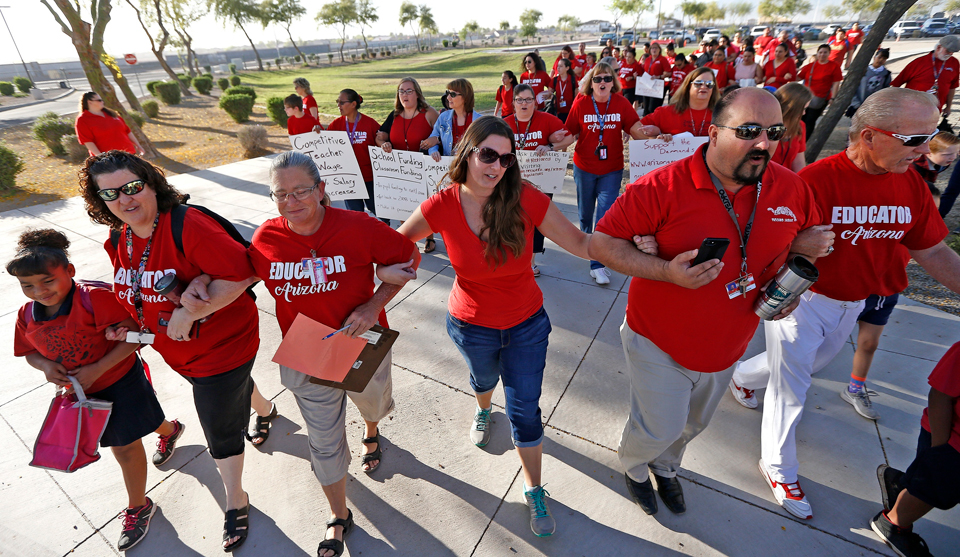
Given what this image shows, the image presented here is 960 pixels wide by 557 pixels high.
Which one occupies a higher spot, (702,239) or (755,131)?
(755,131)

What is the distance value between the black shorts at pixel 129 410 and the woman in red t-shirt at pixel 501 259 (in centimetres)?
172

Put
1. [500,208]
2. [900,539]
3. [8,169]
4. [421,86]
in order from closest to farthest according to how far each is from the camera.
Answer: [500,208]
[900,539]
[8,169]
[421,86]

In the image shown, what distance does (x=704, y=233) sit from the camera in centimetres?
193

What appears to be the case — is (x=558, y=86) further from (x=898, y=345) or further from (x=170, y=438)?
(x=170, y=438)

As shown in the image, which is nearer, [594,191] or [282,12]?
[594,191]

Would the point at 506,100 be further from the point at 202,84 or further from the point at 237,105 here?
the point at 202,84

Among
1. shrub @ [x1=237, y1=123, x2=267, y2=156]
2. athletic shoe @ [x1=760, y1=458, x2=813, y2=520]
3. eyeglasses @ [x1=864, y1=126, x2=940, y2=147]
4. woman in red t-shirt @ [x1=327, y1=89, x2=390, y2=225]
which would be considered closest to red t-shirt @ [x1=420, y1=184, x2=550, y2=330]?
eyeglasses @ [x1=864, y1=126, x2=940, y2=147]

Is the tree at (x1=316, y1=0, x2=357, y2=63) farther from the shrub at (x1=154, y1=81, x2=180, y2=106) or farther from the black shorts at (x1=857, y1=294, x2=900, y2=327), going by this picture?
the black shorts at (x1=857, y1=294, x2=900, y2=327)

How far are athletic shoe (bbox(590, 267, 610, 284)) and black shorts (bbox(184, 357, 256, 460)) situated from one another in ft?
11.9

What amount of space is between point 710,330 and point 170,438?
3426 mm

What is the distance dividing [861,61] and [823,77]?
3.77m

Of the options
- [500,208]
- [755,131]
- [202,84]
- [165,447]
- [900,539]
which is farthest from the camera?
[202,84]

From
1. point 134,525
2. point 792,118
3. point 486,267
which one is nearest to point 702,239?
point 486,267

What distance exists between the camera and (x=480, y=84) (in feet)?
86.1
